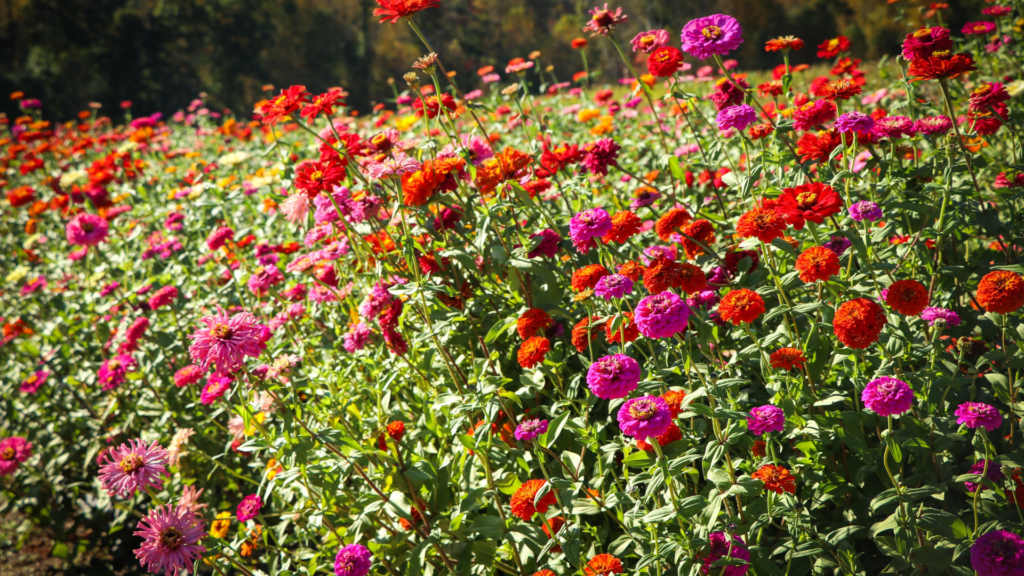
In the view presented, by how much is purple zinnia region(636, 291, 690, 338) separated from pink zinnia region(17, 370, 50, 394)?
4.03 meters

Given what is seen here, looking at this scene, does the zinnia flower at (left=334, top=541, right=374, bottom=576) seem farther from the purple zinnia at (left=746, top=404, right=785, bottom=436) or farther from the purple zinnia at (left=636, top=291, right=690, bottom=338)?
the purple zinnia at (left=746, top=404, right=785, bottom=436)

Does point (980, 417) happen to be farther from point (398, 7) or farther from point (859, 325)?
point (398, 7)

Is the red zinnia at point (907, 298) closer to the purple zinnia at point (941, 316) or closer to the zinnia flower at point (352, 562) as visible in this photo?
the purple zinnia at point (941, 316)

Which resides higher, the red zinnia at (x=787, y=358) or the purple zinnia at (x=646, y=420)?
the purple zinnia at (x=646, y=420)

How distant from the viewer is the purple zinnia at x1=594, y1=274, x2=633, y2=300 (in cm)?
160

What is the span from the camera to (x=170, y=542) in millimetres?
1773

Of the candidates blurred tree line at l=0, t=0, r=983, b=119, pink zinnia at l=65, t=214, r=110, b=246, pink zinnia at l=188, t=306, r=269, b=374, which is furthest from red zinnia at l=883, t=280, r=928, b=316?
blurred tree line at l=0, t=0, r=983, b=119

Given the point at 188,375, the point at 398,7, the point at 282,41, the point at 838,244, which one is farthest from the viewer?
the point at 282,41

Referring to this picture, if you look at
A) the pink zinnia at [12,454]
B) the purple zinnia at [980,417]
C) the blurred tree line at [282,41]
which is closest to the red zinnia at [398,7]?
the purple zinnia at [980,417]

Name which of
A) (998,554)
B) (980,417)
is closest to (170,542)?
(998,554)

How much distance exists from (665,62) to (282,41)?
32.2 metres

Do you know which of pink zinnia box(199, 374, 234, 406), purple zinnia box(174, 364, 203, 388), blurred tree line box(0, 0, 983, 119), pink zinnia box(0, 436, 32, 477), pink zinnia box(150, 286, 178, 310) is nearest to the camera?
pink zinnia box(199, 374, 234, 406)

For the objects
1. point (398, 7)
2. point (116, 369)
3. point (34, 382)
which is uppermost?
point (398, 7)

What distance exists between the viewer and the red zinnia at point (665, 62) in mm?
2291
